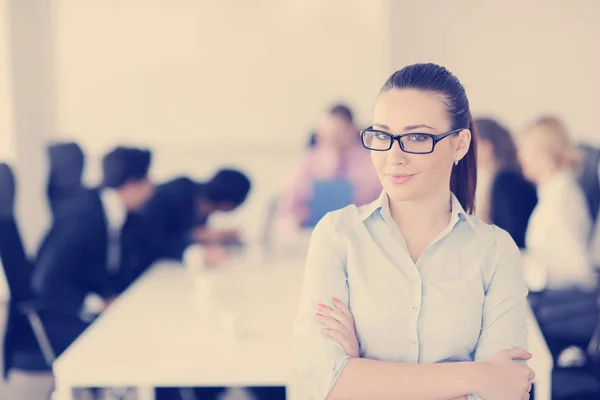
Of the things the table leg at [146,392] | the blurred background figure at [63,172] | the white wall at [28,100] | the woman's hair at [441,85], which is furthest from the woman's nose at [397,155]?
the white wall at [28,100]

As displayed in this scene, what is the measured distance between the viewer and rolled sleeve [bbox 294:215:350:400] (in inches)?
56.4

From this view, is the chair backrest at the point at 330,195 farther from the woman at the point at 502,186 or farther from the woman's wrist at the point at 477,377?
the woman's wrist at the point at 477,377

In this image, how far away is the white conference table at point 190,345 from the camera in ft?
6.51

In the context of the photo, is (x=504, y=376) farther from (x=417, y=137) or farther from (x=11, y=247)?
(x=11, y=247)

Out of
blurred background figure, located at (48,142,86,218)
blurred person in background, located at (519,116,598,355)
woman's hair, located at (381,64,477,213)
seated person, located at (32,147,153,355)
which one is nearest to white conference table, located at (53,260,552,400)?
seated person, located at (32,147,153,355)

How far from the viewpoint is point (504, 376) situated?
142 cm

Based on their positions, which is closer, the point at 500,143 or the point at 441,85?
the point at 441,85

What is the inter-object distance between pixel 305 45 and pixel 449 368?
14.4 ft

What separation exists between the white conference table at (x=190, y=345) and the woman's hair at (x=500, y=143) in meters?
1.10

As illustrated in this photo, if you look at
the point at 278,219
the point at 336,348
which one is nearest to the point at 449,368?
the point at 336,348

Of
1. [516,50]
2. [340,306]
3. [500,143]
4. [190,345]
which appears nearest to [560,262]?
[500,143]

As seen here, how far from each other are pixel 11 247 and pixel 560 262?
7.41 ft

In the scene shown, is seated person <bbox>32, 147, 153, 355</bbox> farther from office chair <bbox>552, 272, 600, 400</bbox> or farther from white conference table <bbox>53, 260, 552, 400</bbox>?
office chair <bbox>552, 272, 600, 400</bbox>

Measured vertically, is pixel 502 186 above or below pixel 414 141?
below
